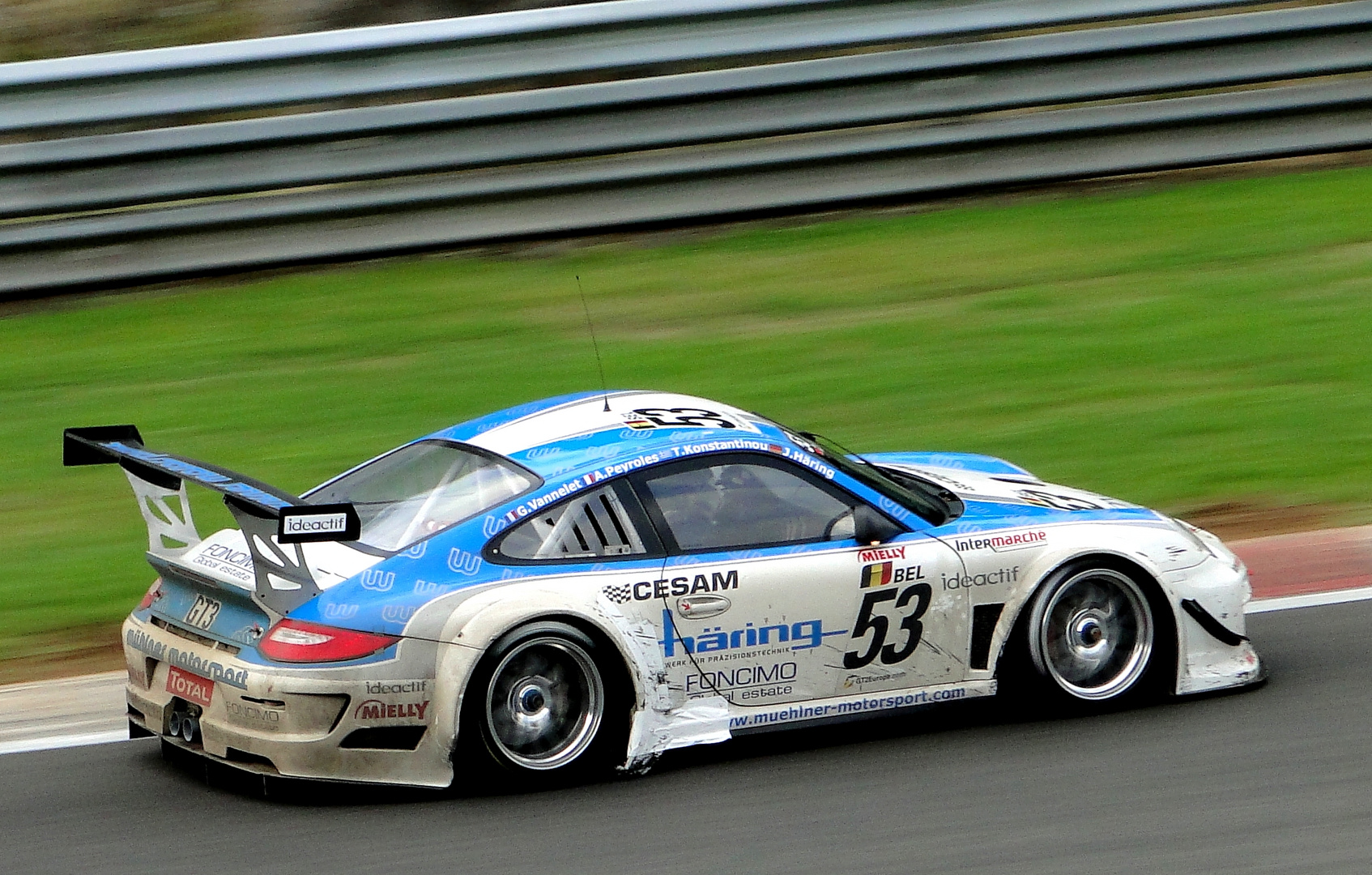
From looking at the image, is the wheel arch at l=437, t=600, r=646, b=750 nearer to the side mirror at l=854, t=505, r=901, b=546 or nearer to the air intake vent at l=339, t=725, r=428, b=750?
the air intake vent at l=339, t=725, r=428, b=750

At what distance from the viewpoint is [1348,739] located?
19.3 feet

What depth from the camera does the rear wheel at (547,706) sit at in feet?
18.0

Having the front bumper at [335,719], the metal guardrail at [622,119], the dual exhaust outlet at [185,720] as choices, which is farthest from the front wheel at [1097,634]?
the metal guardrail at [622,119]

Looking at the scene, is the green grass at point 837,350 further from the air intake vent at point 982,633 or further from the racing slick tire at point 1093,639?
the air intake vent at point 982,633

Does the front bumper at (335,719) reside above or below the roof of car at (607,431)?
below

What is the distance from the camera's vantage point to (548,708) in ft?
18.4

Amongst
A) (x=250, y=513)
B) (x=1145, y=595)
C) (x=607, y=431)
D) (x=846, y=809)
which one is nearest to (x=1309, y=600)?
(x=1145, y=595)

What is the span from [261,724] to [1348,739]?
11.8ft

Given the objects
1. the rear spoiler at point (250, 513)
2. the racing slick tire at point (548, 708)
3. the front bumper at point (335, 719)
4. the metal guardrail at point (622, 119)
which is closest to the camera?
the rear spoiler at point (250, 513)

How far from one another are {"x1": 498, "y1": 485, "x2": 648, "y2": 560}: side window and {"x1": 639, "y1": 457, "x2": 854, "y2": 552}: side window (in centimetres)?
12

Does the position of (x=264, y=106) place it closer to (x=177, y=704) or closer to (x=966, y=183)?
(x=966, y=183)

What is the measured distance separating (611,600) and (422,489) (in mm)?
832

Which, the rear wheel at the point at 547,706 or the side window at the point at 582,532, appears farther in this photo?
the side window at the point at 582,532

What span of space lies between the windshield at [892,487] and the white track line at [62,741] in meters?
2.72
